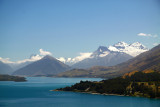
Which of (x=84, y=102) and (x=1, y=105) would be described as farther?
(x=84, y=102)

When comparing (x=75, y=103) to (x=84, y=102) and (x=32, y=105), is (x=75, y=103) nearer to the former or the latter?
(x=84, y=102)

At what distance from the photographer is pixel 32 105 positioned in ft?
563

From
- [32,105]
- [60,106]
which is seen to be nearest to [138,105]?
[60,106]

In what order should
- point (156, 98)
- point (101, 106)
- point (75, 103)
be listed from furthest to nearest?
point (156, 98)
point (75, 103)
point (101, 106)

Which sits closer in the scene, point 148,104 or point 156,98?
point 148,104

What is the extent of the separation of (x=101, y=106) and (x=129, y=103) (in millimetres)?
20974

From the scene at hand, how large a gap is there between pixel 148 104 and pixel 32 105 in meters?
74.1

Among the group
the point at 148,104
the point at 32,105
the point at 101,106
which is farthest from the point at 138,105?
the point at 32,105

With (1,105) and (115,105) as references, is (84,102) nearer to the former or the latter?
(115,105)

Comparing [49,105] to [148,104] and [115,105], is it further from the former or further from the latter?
[148,104]

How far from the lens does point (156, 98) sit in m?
199

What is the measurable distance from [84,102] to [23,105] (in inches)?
1619

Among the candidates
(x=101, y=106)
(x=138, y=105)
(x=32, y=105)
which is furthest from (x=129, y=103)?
(x=32, y=105)

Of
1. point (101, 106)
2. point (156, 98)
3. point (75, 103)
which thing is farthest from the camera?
point (156, 98)
